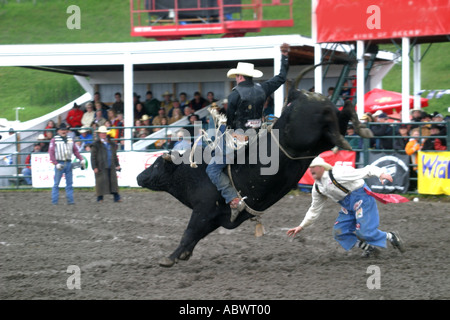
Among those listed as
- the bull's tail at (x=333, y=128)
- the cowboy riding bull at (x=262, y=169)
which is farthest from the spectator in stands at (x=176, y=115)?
the bull's tail at (x=333, y=128)

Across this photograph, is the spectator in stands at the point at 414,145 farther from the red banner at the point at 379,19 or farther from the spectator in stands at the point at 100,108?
the spectator in stands at the point at 100,108

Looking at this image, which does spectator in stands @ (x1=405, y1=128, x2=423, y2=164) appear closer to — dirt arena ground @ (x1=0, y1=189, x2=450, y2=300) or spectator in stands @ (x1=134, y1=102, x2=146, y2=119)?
dirt arena ground @ (x1=0, y1=189, x2=450, y2=300)

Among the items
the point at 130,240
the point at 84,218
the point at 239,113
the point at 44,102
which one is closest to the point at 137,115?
the point at 84,218

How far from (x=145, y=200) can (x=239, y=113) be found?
7.46 m

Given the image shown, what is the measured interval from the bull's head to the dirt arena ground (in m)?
0.92

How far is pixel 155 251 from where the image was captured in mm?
8133

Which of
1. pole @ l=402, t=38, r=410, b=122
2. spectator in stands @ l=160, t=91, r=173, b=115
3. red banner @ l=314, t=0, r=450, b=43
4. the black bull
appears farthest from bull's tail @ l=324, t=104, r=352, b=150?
spectator in stands @ l=160, t=91, r=173, b=115

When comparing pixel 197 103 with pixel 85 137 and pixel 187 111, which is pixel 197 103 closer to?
pixel 187 111

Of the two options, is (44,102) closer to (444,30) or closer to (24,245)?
(444,30)

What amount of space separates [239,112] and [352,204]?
1693mm

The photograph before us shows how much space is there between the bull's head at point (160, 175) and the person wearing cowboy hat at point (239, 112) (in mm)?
551

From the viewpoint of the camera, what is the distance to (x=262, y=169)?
6.66 metres

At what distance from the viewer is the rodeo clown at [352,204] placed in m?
7.07


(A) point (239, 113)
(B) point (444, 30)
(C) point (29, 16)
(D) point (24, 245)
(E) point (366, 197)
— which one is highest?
(C) point (29, 16)
